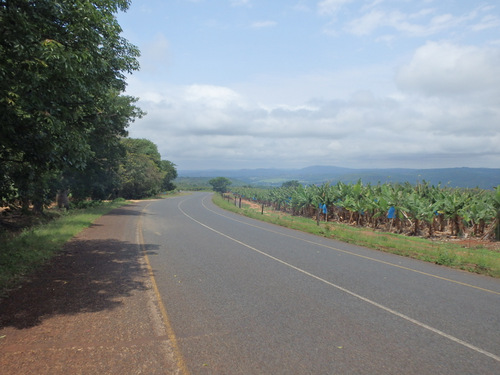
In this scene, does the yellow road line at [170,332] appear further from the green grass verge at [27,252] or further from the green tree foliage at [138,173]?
the green tree foliage at [138,173]

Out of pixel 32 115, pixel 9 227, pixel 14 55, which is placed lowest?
pixel 9 227

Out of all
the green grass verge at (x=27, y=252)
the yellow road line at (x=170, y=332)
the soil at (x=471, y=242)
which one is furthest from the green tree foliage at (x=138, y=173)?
the yellow road line at (x=170, y=332)

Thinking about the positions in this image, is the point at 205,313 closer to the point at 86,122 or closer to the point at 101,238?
the point at 86,122

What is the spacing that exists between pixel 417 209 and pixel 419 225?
2.97m

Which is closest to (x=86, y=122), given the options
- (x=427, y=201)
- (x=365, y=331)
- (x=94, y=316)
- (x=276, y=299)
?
(x=94, y=316)

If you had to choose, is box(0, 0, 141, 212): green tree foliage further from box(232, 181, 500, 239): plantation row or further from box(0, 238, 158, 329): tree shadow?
box(232, 181, 500, 239): plantation row

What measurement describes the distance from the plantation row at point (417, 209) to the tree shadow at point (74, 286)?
17555mm

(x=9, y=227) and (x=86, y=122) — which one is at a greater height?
(x=86, y=122)

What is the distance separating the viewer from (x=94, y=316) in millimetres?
5461

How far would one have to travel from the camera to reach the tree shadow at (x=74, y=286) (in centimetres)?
560

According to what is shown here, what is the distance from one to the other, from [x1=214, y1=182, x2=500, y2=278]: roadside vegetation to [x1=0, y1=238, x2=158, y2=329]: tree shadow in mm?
9558

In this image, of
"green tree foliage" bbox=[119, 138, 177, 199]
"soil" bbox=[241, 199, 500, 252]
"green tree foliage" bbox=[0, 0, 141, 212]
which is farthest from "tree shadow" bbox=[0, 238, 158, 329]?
"green tree foliage" bbox=[119, 138, 177, 199]

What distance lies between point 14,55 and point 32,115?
0.96 m

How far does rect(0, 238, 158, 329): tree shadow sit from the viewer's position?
18.4 feet
